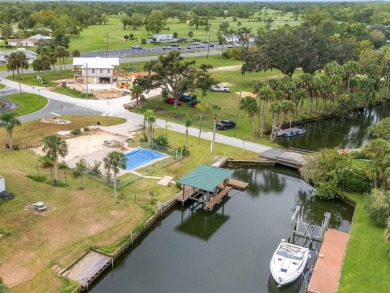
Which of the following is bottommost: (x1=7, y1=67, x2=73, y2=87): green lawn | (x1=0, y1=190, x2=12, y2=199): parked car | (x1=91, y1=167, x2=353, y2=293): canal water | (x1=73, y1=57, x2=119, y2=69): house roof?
(x1=91, y1=167, x2=353, y2=293): canal water

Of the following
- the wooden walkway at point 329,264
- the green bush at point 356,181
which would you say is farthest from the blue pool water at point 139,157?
→ the wooden walkway at point 329,264

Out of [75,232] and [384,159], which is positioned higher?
A: [384,159]

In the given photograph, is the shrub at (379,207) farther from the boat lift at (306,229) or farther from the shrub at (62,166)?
the shrub at (62,166)

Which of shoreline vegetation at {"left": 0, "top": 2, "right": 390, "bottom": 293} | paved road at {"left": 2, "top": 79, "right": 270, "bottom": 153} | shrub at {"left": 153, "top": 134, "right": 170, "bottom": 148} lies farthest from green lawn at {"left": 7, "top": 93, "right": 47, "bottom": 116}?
shrub at {"left": 153, "top": 134, "right": 170, "bottom": 148}

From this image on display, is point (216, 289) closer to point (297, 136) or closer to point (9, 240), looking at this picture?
point (9, 240)

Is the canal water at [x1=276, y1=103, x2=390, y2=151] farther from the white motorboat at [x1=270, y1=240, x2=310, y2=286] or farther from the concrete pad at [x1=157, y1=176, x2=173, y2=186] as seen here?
the white motorboat at [x1=270, y1=240, x2=310, y2=286]

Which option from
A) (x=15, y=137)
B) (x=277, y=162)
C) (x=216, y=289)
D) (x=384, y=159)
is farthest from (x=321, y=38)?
(x=216, y=289)

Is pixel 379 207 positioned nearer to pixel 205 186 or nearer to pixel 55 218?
pixel 205 186

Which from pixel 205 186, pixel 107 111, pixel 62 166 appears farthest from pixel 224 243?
pixel 107 111
